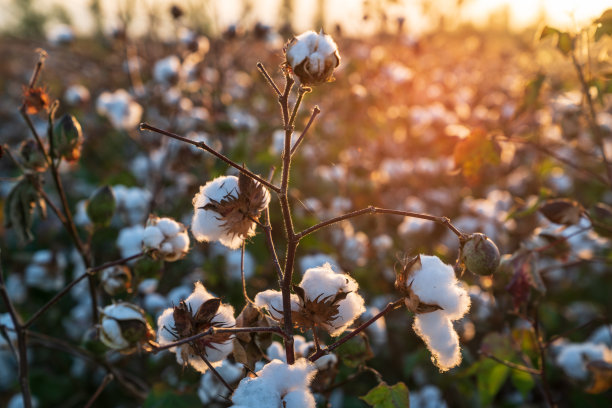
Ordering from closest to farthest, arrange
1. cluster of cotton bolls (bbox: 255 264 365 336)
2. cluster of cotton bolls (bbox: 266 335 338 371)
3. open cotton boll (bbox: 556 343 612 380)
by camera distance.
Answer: cluster of cotton bolls (bbox: 255 264 365 336)
cluster of cotton bolls (bbox: 266 335 338 371)
open cotton boll (bbox: 556 343 612 380)

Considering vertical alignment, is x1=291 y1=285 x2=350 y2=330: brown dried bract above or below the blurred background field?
below

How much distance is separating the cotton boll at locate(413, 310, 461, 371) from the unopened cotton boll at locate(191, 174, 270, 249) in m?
0.30

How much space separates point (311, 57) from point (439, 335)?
0.45 m

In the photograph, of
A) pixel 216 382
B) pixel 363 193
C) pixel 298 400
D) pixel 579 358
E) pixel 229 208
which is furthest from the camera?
pixel 363 193

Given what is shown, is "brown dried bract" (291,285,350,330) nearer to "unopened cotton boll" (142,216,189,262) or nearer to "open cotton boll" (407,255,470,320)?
"open cotton boll" (407,255,470,320)

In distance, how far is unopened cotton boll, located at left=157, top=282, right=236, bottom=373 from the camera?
0.81 m

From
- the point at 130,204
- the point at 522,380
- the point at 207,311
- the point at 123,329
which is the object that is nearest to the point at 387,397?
the point at 207,311

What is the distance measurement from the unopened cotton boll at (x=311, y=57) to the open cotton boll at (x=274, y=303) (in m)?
0.34

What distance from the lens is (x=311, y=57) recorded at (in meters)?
0.74

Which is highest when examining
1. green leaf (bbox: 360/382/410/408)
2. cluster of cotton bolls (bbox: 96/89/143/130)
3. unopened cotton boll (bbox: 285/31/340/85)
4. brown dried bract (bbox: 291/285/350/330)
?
cluster of cotton bolls (bbox: 96/89/143/130)

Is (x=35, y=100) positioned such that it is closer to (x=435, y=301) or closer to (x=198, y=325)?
(x=198, y=325)

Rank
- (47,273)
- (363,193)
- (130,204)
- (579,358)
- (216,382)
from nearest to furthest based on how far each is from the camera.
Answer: (216,382) → (579,358) → (130,204) → (47,273) → (363,193)

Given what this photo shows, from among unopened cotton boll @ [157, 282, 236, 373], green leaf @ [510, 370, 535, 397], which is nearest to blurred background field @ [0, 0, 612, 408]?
green leaf @ [510, 370, 535, 397]

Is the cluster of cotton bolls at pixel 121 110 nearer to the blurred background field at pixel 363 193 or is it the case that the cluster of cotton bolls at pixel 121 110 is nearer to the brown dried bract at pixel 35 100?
the blurred background field at pixel 363 193
